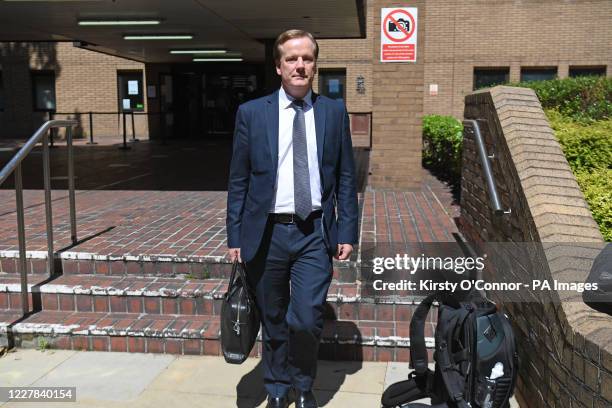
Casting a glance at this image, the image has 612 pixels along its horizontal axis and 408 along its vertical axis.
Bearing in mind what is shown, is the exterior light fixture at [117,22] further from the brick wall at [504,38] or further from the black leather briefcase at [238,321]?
the brick wall at [504,38]

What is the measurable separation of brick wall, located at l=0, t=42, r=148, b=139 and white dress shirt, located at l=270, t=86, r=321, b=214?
1952 centimetres

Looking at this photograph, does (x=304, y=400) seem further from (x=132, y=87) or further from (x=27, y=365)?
(x=132, y=87)

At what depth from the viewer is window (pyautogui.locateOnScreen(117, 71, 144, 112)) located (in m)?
21.6

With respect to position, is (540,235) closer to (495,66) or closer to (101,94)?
(495,66)

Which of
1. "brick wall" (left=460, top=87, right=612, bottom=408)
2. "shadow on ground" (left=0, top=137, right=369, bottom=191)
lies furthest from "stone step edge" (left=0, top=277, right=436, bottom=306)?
"shadow on ground" (left=0, top=137, right=369, bottom=191)

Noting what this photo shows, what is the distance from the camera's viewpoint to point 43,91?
22469 millimetres

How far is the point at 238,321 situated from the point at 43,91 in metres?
21.9

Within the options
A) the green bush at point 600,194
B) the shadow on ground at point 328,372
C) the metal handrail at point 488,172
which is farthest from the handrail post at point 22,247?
the green bush at point 600,194

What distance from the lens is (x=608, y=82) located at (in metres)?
6.68

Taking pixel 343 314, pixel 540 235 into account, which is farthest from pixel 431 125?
pixel 540 235

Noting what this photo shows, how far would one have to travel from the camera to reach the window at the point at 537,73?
19625 mm

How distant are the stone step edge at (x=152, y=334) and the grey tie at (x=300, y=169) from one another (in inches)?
54.8

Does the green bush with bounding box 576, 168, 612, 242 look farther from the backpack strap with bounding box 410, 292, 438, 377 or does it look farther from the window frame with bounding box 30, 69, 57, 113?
the window frame with bounding box 30, 69, 57, 113

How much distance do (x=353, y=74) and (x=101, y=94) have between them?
347 inches
